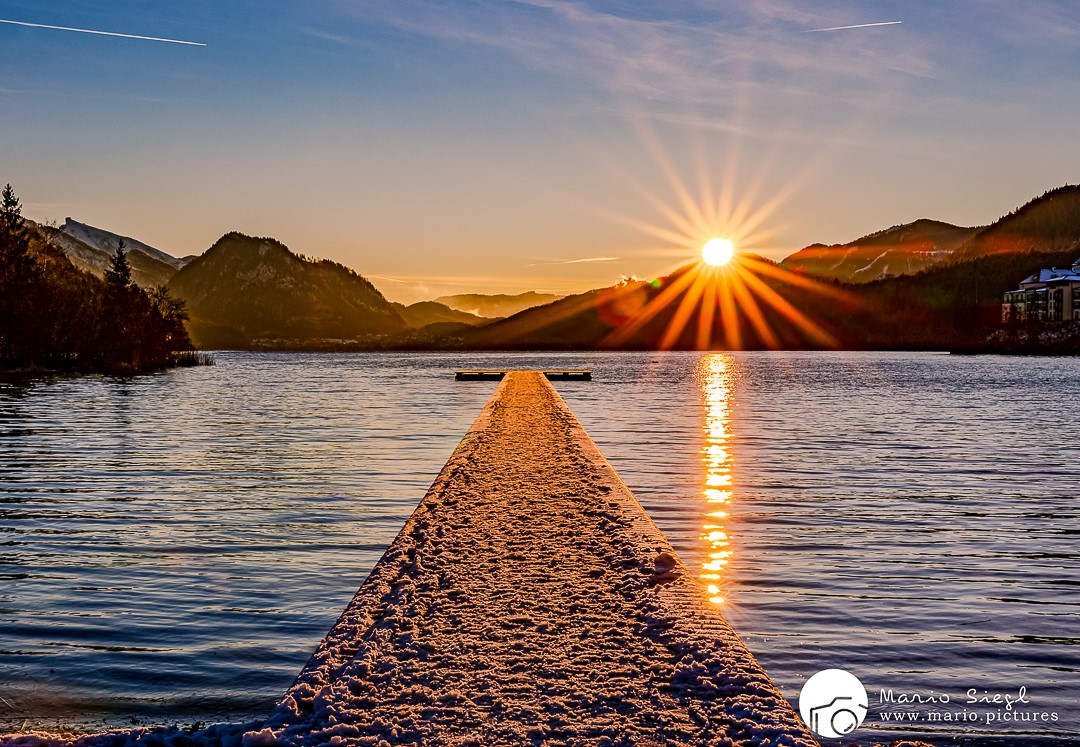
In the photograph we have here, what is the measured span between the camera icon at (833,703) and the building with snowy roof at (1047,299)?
477ft

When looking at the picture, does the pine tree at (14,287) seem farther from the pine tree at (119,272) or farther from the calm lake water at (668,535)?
the calm lake water at (668,535)

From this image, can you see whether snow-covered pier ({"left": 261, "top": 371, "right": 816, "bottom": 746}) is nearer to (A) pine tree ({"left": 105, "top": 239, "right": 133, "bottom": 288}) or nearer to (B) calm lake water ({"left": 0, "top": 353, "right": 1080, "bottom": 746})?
(B) calm lake water ({"left": 0, "top": 353, "right": 1080, "bottom": 746})

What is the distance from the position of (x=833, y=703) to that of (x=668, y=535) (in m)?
6.13

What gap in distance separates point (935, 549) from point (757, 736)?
7578mm

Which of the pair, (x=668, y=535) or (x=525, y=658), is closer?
(x=525, y=658)

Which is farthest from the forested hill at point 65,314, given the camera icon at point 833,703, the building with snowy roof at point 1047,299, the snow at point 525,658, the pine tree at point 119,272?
the building with snowy roof at point 1047,299

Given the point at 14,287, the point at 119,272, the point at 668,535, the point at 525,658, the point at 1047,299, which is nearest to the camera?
the point at 525,658

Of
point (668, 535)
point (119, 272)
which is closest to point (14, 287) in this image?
point (119, 272)

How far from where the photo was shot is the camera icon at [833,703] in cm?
623

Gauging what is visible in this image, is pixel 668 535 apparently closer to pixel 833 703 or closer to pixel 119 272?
pixel 833 703

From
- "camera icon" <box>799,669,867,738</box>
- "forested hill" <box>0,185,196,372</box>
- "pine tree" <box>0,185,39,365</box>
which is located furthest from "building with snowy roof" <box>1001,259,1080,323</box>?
"camera icon" <box>799,669,867,738</box>

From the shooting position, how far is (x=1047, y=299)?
149 metres

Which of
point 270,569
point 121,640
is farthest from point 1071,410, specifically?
point 121,640

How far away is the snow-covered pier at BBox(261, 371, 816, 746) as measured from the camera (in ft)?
16.8
